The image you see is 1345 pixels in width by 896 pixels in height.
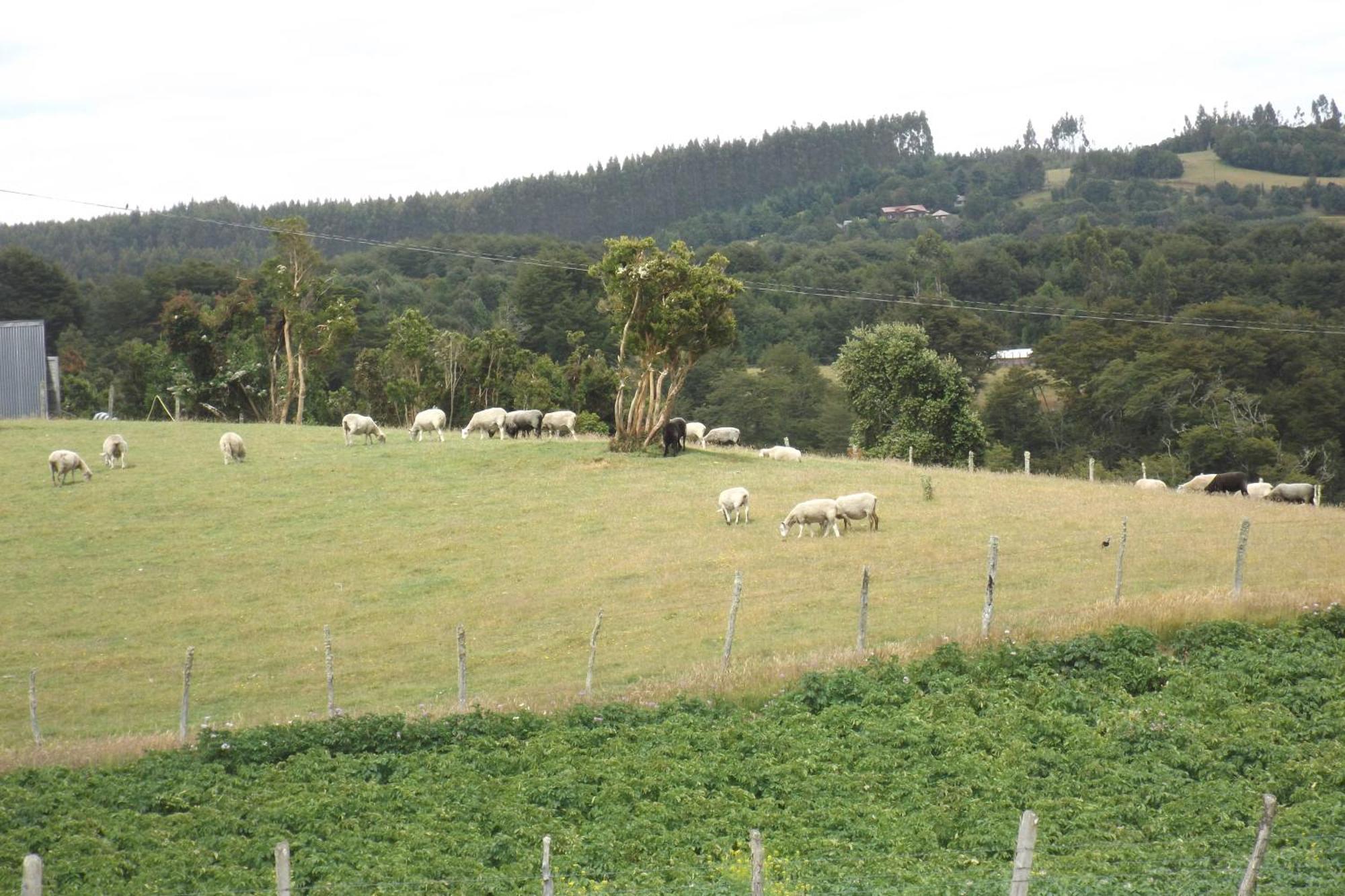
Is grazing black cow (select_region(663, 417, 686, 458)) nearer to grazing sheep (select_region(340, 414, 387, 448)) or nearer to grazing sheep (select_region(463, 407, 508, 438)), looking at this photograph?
grazing sheep (select_region(463, 407, 508, 438))

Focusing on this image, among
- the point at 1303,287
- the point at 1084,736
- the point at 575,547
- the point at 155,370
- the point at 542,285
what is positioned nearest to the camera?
the point at 1084,736

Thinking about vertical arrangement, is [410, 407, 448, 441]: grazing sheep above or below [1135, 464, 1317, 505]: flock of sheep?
above

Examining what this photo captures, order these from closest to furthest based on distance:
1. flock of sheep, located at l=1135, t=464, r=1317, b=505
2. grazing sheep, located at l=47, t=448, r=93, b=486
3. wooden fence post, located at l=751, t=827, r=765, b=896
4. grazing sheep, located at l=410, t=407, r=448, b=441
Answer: wooden fence post, located at l=751, t=827, r=765, b=896 → grazing sheep, located at l=47, t=448, r=93, b=486 → flock of sheep, located at l=1135, t=464, r=1317, b=505 → grazing sheep, located at l=410, t=407, r=448, b=441

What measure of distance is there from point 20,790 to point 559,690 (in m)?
8.37

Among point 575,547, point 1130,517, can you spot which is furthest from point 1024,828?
point 1130,517

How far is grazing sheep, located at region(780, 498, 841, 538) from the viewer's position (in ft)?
115

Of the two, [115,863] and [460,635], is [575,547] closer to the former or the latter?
[460,635]

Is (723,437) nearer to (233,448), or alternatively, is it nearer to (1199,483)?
(1199,483)

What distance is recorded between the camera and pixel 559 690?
A: 22203 mm

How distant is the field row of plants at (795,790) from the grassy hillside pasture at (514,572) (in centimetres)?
174

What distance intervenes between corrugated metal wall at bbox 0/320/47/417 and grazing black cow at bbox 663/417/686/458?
3163 centimetres

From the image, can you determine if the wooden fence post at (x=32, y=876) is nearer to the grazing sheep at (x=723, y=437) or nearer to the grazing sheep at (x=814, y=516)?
the grazing sheep at (x=814, y=516)

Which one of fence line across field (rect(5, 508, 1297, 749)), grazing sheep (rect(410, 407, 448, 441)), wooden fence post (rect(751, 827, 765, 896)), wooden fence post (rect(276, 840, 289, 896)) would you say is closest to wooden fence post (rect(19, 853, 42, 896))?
wooden fence post (rect(276, 840, 289, 896))

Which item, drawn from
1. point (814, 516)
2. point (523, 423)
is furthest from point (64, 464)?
point (814, 516)
